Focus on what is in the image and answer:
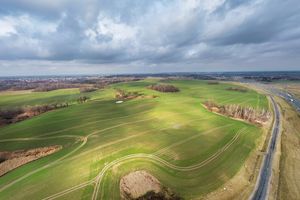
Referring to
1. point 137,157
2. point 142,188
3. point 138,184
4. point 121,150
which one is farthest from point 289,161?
point 121,150

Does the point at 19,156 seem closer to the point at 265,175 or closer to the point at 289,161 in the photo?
the point at 265,175

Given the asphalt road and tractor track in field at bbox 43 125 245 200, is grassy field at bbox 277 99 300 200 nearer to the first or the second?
the asphalt road

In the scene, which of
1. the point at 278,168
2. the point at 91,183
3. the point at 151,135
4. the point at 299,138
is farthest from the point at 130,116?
the point at 299,138

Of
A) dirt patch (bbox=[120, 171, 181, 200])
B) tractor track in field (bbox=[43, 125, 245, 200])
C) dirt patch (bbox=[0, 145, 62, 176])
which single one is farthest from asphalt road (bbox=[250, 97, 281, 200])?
dirt patch (bbox=[0, 145, 62, 176])

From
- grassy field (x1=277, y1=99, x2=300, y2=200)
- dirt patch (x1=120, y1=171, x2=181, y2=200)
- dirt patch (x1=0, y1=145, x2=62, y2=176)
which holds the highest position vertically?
dirt patch (x1=0, y1=145, x2=62, y2=176)

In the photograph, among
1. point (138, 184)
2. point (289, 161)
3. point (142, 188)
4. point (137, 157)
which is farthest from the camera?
point (289, 161)

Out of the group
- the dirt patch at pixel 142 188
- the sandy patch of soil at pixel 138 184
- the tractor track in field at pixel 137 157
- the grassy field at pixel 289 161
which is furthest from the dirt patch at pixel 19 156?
the grassy field at pixel 289 161
